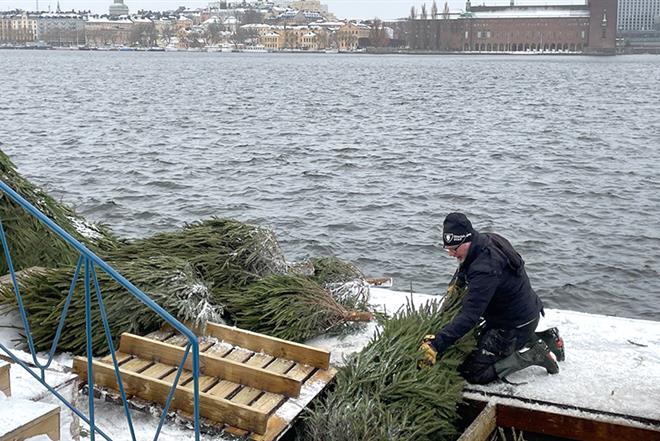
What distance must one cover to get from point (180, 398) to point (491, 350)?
2487mm

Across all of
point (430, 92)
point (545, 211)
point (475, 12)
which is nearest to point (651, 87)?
point (430, 92)

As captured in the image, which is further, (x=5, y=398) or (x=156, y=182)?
(x=156, y=182)

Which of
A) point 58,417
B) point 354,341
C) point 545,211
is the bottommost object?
point 545,211

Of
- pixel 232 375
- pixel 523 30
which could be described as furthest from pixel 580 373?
pixel 523 30

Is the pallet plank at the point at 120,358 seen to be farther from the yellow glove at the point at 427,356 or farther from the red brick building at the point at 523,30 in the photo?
the red brick building at the point at 523,30

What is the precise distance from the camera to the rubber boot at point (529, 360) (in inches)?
262

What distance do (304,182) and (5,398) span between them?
19099 mm

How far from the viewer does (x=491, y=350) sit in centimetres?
668

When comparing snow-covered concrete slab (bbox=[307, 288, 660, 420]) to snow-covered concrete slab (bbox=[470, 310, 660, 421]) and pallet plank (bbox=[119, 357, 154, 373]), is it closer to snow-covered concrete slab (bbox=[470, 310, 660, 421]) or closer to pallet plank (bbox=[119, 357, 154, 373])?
snow-covered concrete slab (bbox=[470, 310, 660, 421])

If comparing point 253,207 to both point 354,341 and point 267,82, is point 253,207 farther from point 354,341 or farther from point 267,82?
point 267,82

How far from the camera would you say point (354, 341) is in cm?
740

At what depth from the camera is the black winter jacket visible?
634 centimetres

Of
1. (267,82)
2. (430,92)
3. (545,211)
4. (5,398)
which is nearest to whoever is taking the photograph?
(5,398)

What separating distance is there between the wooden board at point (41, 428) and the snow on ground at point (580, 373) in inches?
14.7
